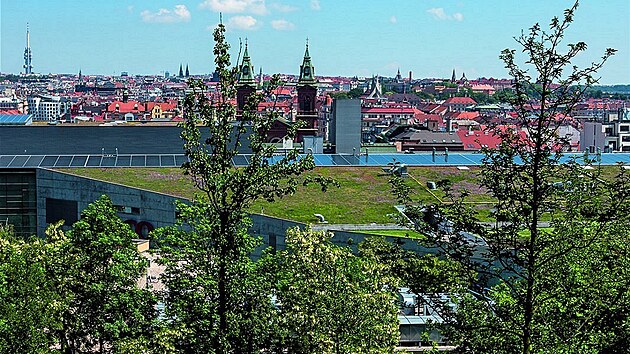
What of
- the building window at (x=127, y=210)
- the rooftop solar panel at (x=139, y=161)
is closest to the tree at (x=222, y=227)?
the building window at (x=127, y=210)

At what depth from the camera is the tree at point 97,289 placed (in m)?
15.1

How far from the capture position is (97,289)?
15281mm

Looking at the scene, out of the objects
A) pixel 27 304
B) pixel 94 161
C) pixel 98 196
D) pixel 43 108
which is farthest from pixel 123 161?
pixel 43 108

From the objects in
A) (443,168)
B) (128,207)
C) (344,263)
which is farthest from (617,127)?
(344,263)

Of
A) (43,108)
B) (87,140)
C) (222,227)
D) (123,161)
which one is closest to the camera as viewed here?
(222,227)

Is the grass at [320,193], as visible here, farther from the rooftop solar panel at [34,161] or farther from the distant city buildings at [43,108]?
the distant city buildings at [43,108]

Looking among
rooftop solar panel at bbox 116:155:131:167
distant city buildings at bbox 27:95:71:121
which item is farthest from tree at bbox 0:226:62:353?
distant city buildings at bbox 27:95:71:121

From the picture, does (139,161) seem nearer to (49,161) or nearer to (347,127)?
(49,161)

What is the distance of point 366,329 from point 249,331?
1.75 meters

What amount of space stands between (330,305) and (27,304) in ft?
17.3

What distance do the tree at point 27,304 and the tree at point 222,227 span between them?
307 centimetres

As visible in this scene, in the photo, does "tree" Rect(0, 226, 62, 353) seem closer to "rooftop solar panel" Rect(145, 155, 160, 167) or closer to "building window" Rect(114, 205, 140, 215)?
"building window" Rect(114, 205, 140, 215)

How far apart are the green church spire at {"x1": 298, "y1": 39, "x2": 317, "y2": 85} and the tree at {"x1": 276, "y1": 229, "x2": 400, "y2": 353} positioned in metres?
51.5

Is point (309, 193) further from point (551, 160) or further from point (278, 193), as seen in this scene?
point (551, 160)
